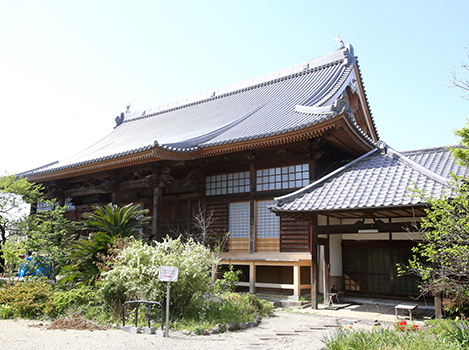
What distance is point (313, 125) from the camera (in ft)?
39.5

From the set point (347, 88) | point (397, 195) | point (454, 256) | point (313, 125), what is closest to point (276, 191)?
point (313, 125)

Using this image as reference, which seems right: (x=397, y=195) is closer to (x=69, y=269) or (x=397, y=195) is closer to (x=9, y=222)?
(x=69, y=269)

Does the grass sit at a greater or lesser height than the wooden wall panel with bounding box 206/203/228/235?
lesser

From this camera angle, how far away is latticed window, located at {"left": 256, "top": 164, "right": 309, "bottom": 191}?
13.9 metres

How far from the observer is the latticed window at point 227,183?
49.9 feet

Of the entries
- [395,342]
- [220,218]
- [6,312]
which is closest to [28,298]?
[6,312]

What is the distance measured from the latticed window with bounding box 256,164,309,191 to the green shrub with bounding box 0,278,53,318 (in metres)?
7.71

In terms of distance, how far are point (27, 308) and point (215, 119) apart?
12.3 metres

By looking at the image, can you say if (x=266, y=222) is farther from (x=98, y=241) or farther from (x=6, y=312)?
(x=6, y=312)

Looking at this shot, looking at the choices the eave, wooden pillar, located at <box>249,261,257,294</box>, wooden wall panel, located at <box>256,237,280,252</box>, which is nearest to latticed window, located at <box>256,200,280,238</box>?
wooden wall panel, located at <box>256,237,280,252</box>

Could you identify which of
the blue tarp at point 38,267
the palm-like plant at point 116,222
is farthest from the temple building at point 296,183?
the blue tarp at point 38,267

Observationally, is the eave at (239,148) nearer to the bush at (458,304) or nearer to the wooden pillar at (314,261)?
the wooden pillar at (314,261)

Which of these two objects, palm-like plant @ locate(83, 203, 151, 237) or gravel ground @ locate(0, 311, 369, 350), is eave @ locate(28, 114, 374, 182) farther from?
gravel ground @ locate(0, 311, 369, 350)

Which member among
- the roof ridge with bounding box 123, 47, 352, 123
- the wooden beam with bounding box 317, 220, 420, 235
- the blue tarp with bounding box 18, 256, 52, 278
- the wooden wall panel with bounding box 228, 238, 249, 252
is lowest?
the blue tarp with bounding box 18, 256, 52, 278
